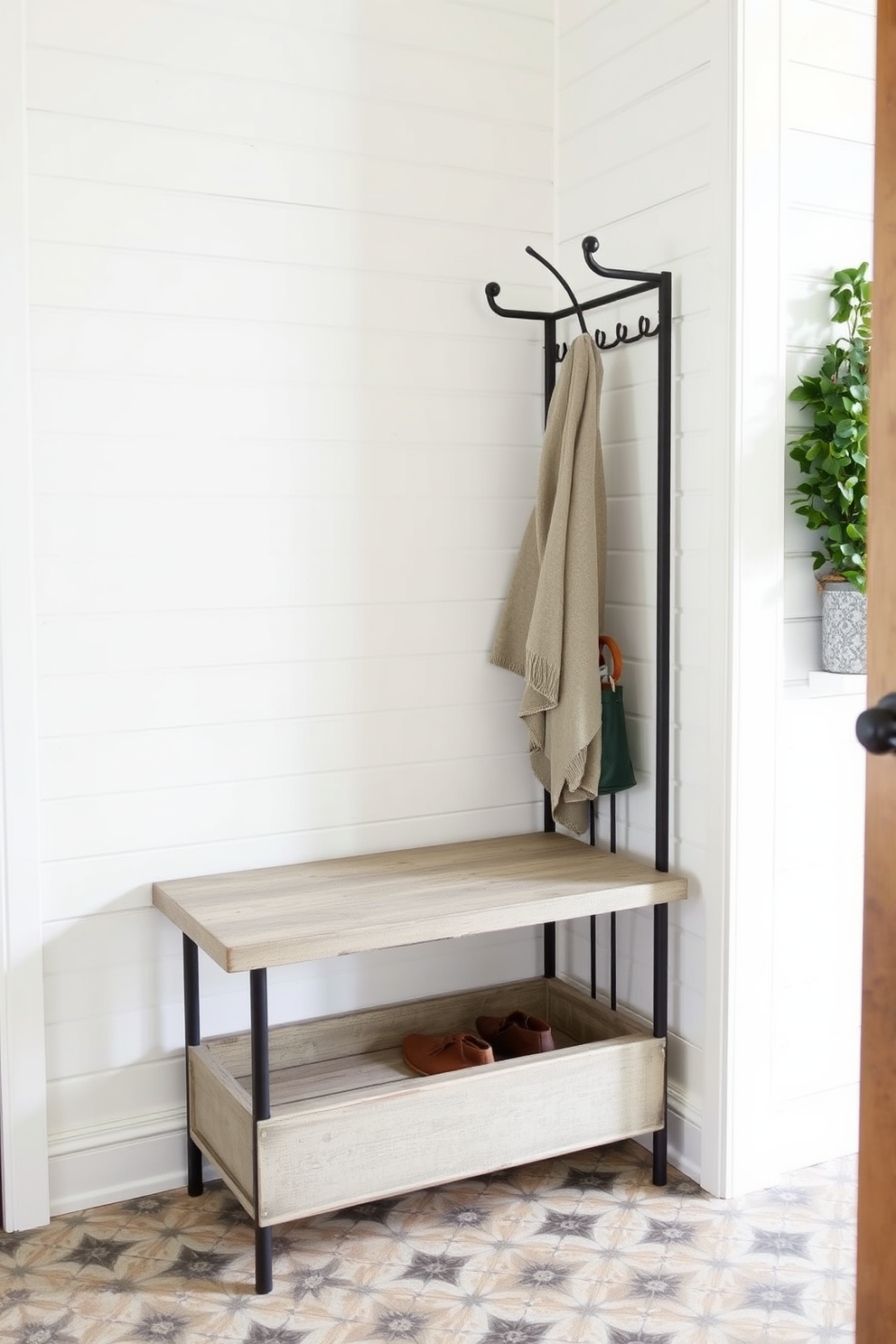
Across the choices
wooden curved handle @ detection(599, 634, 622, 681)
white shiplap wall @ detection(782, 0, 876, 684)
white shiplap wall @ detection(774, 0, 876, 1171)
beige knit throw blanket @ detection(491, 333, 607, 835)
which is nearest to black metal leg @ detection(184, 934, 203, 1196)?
beige knit throw blanket @ detection(491, 333, 607, 835)

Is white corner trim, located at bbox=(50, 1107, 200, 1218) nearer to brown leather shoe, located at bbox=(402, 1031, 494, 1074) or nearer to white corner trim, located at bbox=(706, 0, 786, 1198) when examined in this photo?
brown leather shoe, located at bbox=(402, 1031, 494, 1074)

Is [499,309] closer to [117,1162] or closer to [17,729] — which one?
[17,729]

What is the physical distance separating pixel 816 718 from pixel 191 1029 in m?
1.31

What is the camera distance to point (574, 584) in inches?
93.9

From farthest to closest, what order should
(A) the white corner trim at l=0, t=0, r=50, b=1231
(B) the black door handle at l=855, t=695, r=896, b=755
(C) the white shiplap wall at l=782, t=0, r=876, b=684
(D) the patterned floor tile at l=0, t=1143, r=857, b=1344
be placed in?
(C) the white shiplap wall at l=782, t=0, r=876, b=684 < (A) the white corner trim at l=0, t=0, r=50, b=1231 < (D) the patterned floor tile at l=0, t=1143, r=857, b=1344 < (B) the black door handle at l=855, t=695, r=896, b=755

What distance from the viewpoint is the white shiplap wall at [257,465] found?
2.22 m

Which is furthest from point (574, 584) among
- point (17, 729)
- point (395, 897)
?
point (17, 729)

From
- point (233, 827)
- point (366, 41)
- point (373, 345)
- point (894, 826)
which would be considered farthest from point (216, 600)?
point (894, 826)

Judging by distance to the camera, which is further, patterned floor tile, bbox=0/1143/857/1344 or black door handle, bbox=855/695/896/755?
patterned floor tile, bbox=0/1143/857/1344

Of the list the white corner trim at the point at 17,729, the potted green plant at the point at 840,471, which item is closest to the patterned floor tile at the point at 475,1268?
the white corner trim at the point at 17,729

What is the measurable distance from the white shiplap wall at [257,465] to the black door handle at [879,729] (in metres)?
1.38

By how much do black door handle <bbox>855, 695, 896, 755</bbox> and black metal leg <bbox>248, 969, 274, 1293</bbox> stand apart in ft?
3.52

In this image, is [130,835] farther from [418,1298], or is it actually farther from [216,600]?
[418,1298]

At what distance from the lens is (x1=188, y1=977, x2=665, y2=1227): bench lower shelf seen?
2.00 m
